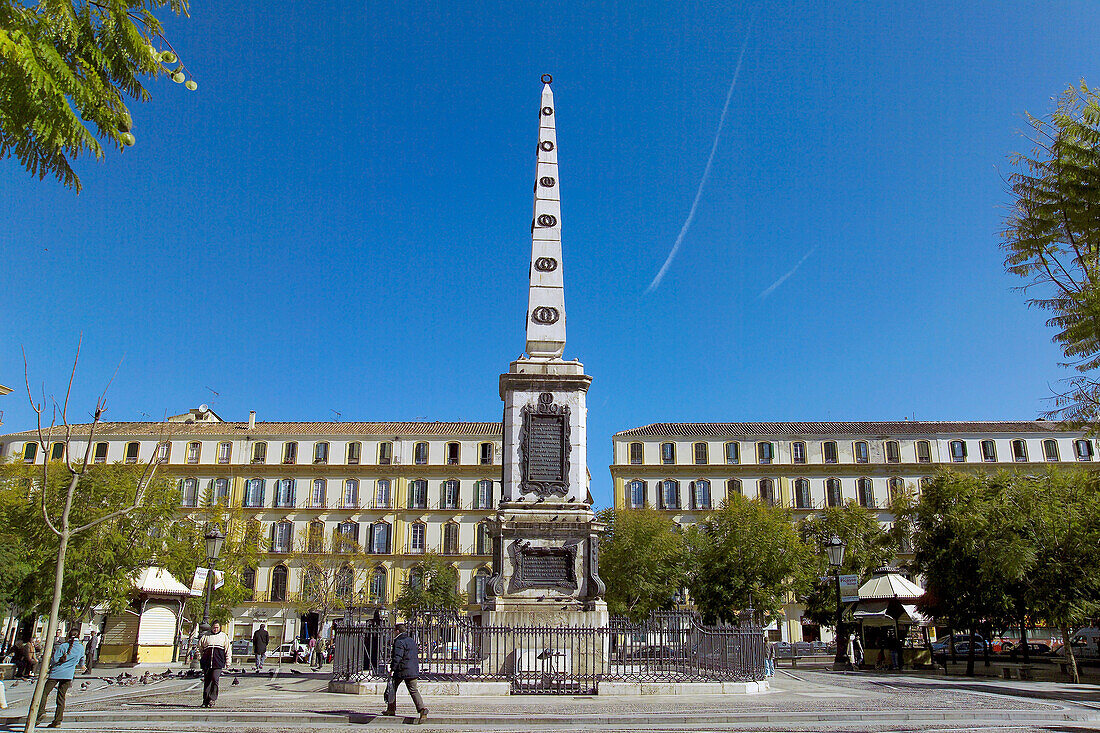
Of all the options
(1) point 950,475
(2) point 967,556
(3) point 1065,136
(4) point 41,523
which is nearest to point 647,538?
(1) point 950,475

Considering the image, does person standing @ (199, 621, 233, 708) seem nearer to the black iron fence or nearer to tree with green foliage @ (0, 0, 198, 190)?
the black iron fence

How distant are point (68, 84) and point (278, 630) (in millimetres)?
54168

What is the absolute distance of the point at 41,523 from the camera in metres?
27.1

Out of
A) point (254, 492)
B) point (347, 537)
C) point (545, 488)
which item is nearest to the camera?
point (545, 488)

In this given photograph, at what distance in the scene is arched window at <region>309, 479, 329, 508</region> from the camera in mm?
57500

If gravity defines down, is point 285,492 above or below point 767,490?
below

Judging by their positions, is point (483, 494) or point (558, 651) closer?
point (558, 651)

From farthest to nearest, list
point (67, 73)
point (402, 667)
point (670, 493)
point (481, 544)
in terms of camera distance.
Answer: point (670, 493)
point (481, 544)
point (402, 667)
point (67, 73)

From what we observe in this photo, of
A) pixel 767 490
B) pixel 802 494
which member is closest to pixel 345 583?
pixel 767 490

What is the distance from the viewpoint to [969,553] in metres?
24.2

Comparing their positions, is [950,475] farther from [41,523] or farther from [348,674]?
[41,523]

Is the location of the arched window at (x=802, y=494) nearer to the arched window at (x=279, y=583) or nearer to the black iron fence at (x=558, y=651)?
the arched window at (x=279, y=583)

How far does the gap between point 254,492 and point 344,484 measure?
613 centimetres

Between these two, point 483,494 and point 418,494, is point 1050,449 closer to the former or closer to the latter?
point 483,494
